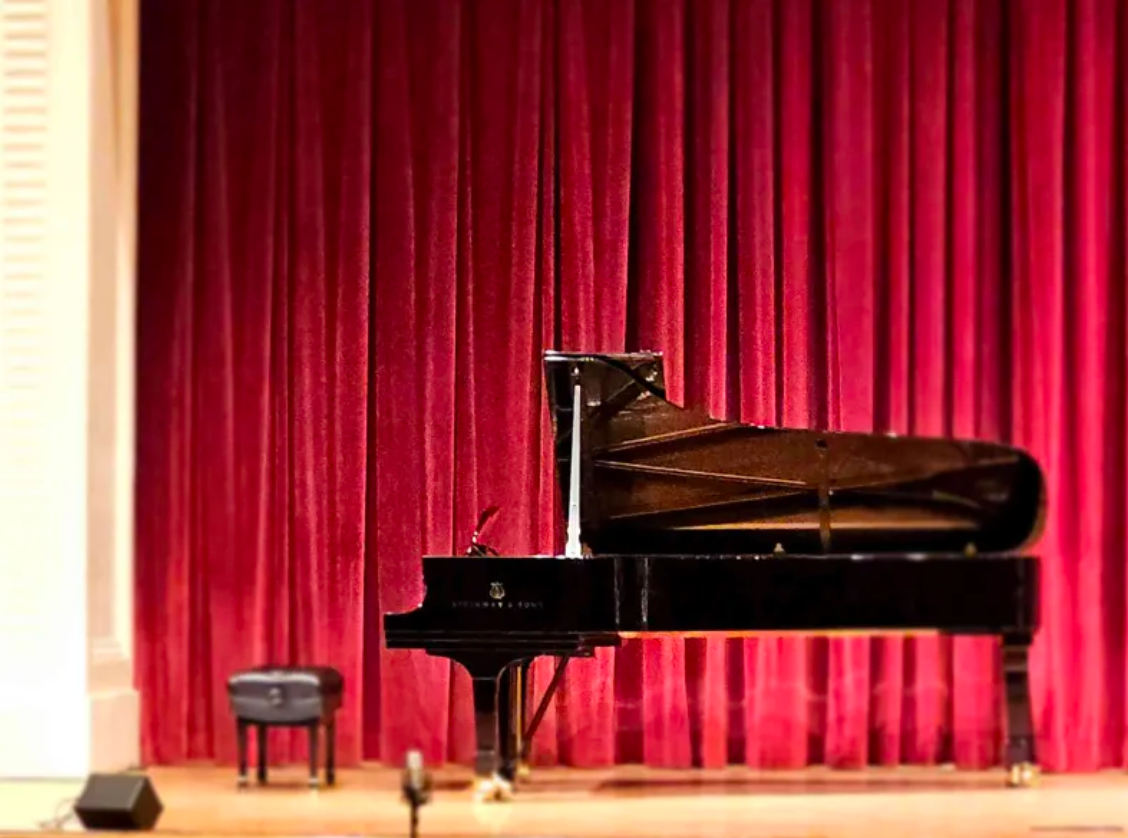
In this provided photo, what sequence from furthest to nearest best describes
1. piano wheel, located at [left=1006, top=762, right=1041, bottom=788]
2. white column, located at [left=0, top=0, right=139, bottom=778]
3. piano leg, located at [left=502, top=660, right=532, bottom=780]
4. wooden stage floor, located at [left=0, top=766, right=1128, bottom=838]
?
1. white column, located at [left=0, top=0, right=139, bottom=778]
2. piano wheel, located at [left=1006, top=762, right=1041, bottom=788]
3. piano leg, located at [left=502, top=660, right=532, bottom=780]
4. wooden stage floor, located at [left=0, top=766, right=1128, bottom=838]

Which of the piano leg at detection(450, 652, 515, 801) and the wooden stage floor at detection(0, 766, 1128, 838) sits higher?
the piano leg at detection(450, 652, 515, 801)

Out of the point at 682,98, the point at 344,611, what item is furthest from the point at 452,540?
the point at 682,98

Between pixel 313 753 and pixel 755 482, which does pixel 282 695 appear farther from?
pixel 755 482

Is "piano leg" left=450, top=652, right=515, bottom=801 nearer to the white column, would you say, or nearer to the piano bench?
the piano bench

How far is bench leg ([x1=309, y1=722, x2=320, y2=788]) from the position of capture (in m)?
5.34

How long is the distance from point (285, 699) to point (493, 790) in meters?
0.76

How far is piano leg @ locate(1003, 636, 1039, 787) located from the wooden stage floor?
Result: 2.6 inches

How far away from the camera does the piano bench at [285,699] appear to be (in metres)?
5.29

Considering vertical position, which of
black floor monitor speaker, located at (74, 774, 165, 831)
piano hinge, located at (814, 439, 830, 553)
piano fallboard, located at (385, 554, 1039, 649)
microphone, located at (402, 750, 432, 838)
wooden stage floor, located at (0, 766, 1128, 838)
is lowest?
wooden stage floor, located at (0, 766, 1128, 838)

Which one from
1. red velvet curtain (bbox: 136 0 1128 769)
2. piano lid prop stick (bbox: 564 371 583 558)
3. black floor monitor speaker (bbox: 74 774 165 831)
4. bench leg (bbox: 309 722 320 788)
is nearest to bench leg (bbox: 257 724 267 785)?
bench leg (bbox: 309 722 320 788)

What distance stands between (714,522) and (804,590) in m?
0.37

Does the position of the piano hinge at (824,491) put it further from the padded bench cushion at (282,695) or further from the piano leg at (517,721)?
the padded bench cushion at (282,695)

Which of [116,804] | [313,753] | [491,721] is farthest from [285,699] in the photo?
[116,804]

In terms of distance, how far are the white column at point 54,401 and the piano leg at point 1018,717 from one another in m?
3.02
